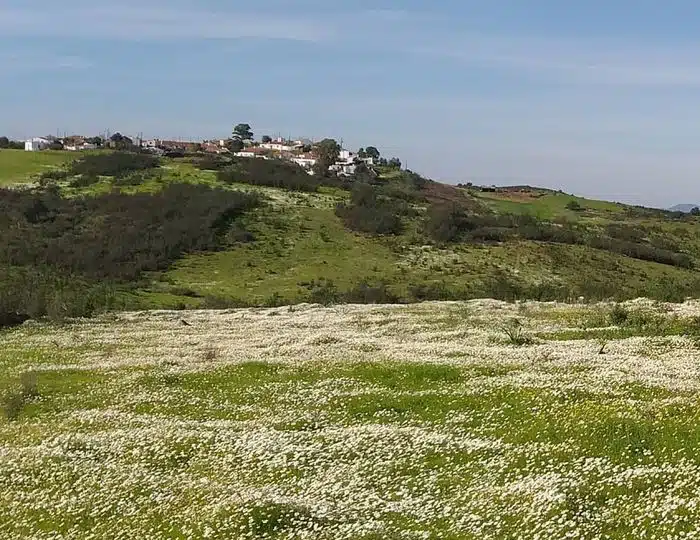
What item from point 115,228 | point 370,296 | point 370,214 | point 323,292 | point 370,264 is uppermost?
point 370,214

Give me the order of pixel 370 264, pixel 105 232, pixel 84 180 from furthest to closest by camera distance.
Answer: pixel 84 180, pixel 105 232, pixel 370 264

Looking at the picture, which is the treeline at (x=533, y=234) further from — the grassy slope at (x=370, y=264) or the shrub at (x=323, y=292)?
the shrub at (x=323, y=292)

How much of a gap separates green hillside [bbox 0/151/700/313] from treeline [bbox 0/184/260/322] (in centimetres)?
36

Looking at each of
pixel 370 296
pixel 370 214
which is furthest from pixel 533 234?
pixel 370 296

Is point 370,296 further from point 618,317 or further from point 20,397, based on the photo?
point 20,397

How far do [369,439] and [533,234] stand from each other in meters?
120

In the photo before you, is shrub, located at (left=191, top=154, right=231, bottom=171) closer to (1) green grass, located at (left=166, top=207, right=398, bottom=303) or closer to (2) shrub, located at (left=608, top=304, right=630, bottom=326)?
(1) green grass, located at (left=166, top=207, right=398, bottom=303)

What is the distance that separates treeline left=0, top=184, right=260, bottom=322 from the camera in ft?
353

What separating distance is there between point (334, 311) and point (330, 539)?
46917 millimetres

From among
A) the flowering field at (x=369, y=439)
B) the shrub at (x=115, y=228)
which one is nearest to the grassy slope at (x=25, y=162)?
the shrub at (x=115, y=228)

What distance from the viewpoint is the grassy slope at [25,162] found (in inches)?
6241

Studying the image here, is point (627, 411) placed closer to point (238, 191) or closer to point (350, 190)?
point (238, 191)

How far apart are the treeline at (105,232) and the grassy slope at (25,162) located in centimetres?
1519

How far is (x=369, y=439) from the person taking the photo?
76.8 ft
